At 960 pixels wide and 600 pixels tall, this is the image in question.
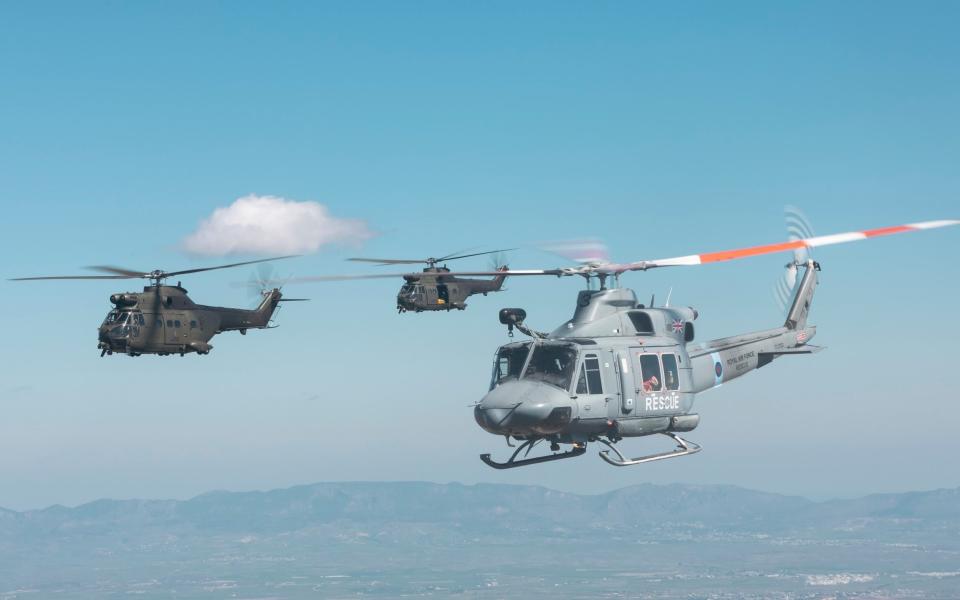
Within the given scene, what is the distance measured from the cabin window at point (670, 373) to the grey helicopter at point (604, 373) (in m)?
0.04

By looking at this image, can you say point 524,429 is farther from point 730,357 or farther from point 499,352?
point 730,357

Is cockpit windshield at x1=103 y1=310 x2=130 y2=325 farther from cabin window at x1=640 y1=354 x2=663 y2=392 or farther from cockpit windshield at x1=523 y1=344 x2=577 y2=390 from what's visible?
cabin window at x1=640 y1=354 x2=663 y2=392

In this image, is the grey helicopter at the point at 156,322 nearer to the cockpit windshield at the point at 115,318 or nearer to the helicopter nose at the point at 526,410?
the cockpit windshield at the point at 115,318

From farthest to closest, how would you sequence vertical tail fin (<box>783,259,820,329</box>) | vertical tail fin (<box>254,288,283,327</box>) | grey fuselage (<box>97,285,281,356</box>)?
vertical tail fin (<box>254,288,283,327</box>) → grey fuselage (<box>97,285,281,356</box>) → vertical tail fin (<box>783,259,820,329</box>)

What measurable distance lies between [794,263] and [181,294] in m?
31.5

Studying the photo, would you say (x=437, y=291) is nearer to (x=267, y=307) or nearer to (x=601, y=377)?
(x=267, y=307)

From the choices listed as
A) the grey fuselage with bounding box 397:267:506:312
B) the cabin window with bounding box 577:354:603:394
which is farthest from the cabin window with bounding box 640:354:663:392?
the grey fuselage with bounding box 397:267:506:312

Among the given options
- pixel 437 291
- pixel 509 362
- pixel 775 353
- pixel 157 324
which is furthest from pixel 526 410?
pixel 437 291

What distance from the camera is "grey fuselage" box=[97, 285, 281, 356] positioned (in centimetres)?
5897

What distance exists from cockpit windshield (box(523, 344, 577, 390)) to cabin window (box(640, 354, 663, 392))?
122 inches

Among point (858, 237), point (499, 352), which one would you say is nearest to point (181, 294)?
point (499, 352)

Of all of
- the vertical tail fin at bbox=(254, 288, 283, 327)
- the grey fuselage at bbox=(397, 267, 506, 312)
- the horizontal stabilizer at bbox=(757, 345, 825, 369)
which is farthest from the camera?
the grey fuselage at bbox=(397, 267, 506, 312)

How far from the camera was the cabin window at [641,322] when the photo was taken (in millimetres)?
42969

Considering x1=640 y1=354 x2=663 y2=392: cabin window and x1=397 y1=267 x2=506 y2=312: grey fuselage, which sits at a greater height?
x1=397 y1=267 x2=506 y2=312: grey fuselage
